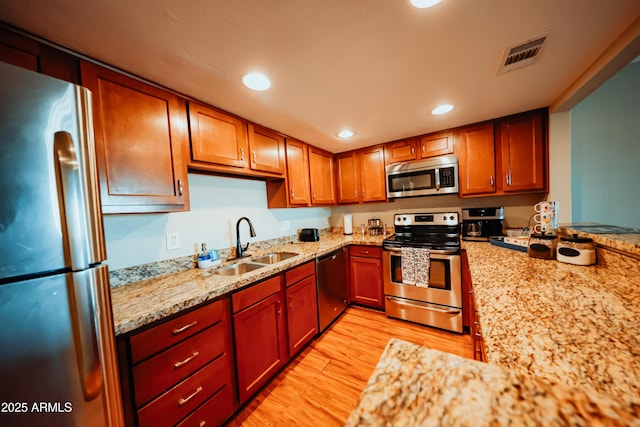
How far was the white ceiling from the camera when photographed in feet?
2.96

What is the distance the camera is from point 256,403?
147cm

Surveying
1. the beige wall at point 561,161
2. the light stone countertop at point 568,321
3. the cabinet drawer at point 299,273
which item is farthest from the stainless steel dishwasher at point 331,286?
the beige wall at point 561,161

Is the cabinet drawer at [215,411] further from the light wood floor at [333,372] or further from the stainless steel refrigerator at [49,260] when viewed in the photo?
the stainless steel refrigerator at [49,260]

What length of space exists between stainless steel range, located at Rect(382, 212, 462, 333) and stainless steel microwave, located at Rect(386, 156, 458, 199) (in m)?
0.31

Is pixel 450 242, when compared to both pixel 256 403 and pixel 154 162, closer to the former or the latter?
pixel 256 403

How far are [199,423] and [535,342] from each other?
1.58 meters

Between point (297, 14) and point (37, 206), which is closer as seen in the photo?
point (37, 206)

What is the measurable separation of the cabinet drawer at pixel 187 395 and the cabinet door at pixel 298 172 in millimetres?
1574

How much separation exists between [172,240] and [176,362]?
2.84 feet

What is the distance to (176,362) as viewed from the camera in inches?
41.9

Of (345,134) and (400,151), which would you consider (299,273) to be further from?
(400,151)

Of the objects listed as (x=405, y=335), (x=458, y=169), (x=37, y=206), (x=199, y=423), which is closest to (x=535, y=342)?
(x=37, y=206)

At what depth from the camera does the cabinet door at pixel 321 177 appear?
2723 millimetres

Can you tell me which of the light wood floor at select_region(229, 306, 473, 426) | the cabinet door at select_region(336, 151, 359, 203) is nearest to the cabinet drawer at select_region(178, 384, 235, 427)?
the light wood floor at select_region(229, 306, 473, 426)
